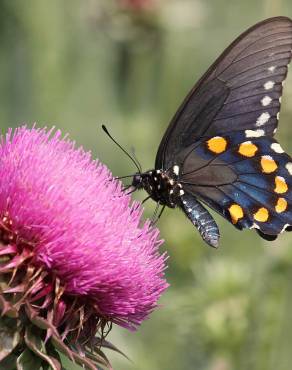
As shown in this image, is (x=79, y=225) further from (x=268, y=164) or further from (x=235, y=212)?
(x=268, y=164)

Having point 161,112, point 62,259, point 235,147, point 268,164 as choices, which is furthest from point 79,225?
point 161,112

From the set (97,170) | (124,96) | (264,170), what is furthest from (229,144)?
(124,96)

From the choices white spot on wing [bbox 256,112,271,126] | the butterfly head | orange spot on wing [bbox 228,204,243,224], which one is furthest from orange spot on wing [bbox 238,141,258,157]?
the butterfly head

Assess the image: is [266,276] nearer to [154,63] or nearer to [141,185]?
[141,185]

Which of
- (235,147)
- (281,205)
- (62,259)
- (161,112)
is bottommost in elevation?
(62,259)

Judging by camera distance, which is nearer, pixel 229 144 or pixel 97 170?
pixel 97 170

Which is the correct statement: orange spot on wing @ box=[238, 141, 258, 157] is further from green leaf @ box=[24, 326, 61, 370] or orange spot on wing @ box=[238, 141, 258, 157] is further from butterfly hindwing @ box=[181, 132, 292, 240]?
green leaf @ box=[24, 326, 61, 370]
